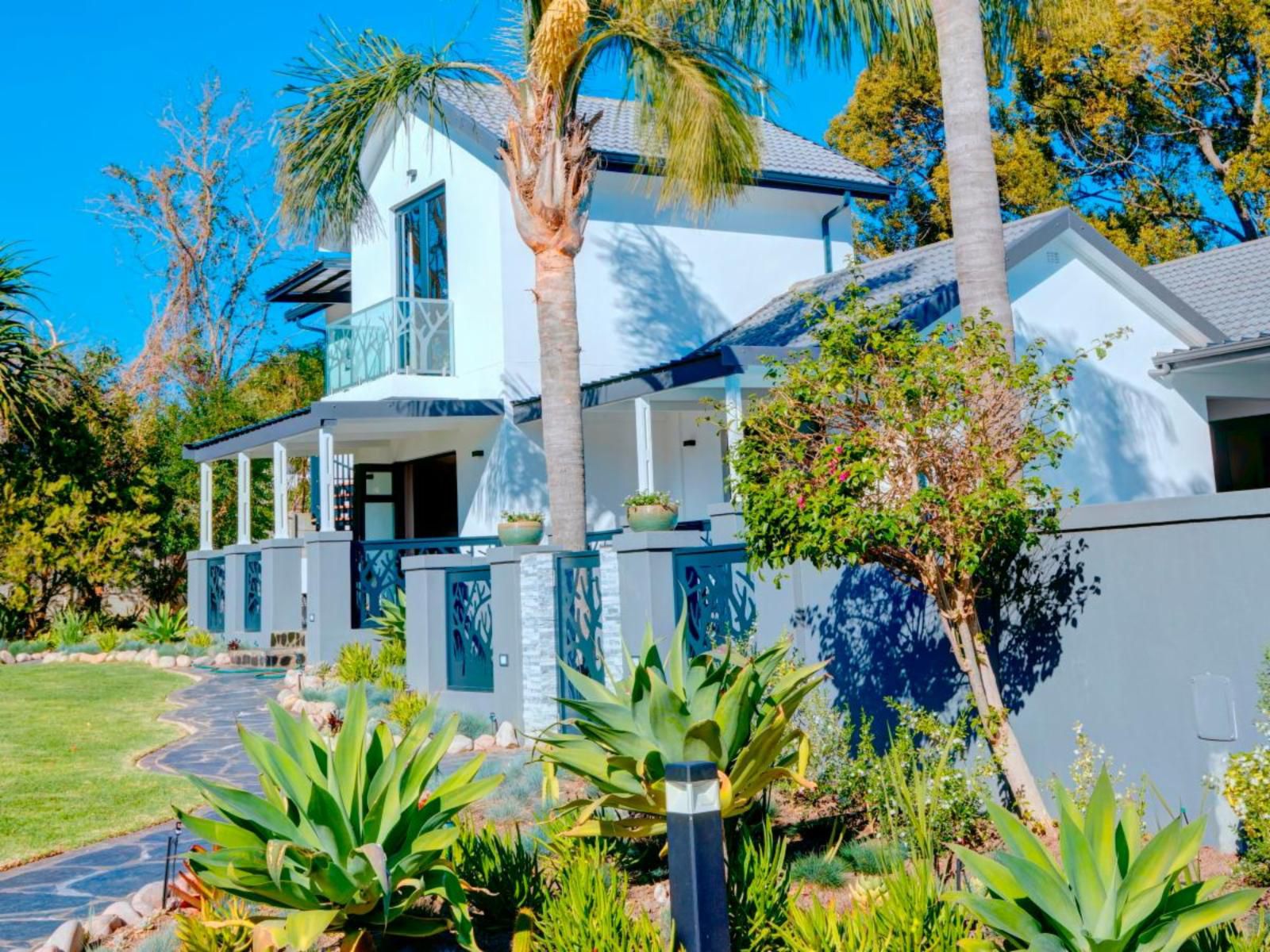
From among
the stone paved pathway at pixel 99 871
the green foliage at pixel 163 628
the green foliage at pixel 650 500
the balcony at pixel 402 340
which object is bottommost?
the stone paved pathway at pixel 99 871

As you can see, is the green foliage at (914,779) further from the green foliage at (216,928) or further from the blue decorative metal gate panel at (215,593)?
the blue decorative metal gate panel at (215,593)

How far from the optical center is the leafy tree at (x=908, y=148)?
28.8 meters

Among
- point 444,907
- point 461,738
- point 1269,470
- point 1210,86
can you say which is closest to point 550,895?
point 444,907

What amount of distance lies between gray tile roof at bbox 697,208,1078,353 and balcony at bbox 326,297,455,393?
405 cm

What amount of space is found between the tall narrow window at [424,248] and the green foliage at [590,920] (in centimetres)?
1507

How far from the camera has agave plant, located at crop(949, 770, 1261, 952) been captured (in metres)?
3.96

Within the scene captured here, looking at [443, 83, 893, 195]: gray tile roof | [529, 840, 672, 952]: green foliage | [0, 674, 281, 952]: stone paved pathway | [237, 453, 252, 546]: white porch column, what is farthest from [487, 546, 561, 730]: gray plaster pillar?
[237, 453, 252, 546]: white porch column

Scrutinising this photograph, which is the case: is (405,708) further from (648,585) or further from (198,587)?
(198,587)

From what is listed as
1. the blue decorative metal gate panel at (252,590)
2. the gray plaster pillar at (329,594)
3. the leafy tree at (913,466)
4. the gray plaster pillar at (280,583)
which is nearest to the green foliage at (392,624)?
the gray plaster pillar at (329,594)

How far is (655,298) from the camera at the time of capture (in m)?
19.1

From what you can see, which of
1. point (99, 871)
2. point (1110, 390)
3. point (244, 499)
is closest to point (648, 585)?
point (99, 871)

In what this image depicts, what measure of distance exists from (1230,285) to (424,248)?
1227 cm

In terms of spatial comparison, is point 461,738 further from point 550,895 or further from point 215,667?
point 215,667

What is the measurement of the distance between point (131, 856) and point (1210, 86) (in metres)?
27.4
